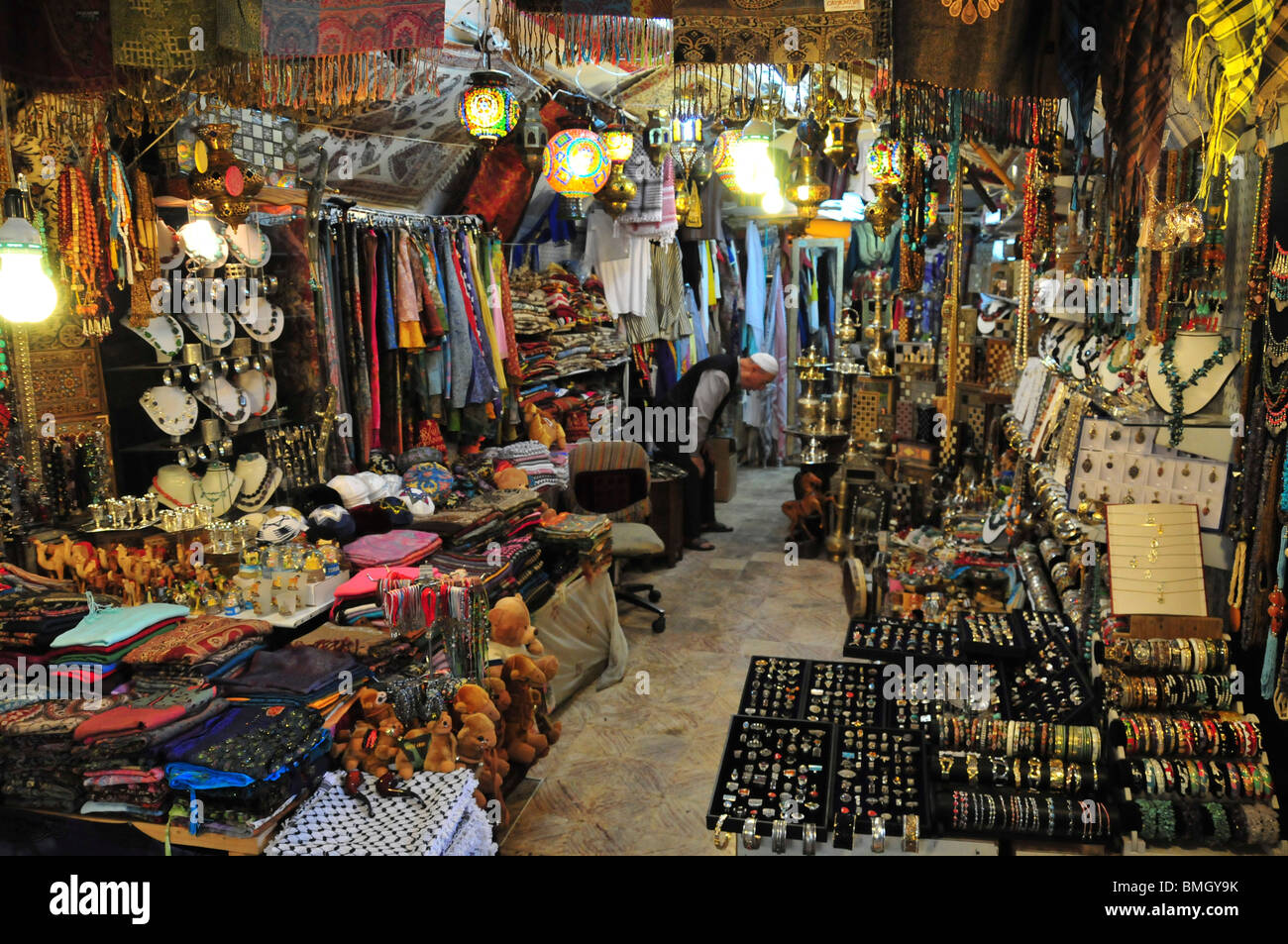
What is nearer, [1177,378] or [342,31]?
[342,31]

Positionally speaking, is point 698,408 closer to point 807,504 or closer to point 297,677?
Result: point 807,504

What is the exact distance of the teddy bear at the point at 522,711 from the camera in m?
3.32

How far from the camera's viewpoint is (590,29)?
247cm

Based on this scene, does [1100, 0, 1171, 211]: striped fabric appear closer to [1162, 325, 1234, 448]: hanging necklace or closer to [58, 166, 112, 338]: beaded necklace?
[1162, 325, 1234, 448]: hanging necklace

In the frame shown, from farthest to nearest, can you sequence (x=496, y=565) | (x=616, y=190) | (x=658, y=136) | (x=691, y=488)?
(x=691, y=488) → (x=658, y=136) → (x=616, y=190) → (x=496, y=565)

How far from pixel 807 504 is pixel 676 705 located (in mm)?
2919

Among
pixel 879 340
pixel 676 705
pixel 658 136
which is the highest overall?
pixel 658 136

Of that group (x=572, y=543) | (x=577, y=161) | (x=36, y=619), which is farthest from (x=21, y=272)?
(x=577, y=161)

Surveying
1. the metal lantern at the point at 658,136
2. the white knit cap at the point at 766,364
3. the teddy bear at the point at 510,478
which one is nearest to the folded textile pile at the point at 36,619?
the teddy bear at the point at 510,478

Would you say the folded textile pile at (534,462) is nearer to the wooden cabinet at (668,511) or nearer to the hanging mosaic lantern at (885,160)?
the wooden cabinet at (668,511)

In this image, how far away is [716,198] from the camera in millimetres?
8594

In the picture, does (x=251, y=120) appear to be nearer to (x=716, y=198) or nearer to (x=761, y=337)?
(x=716, y=198)

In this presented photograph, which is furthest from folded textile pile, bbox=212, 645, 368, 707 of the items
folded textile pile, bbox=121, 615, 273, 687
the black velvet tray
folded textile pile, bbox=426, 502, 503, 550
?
the black velvet tray
